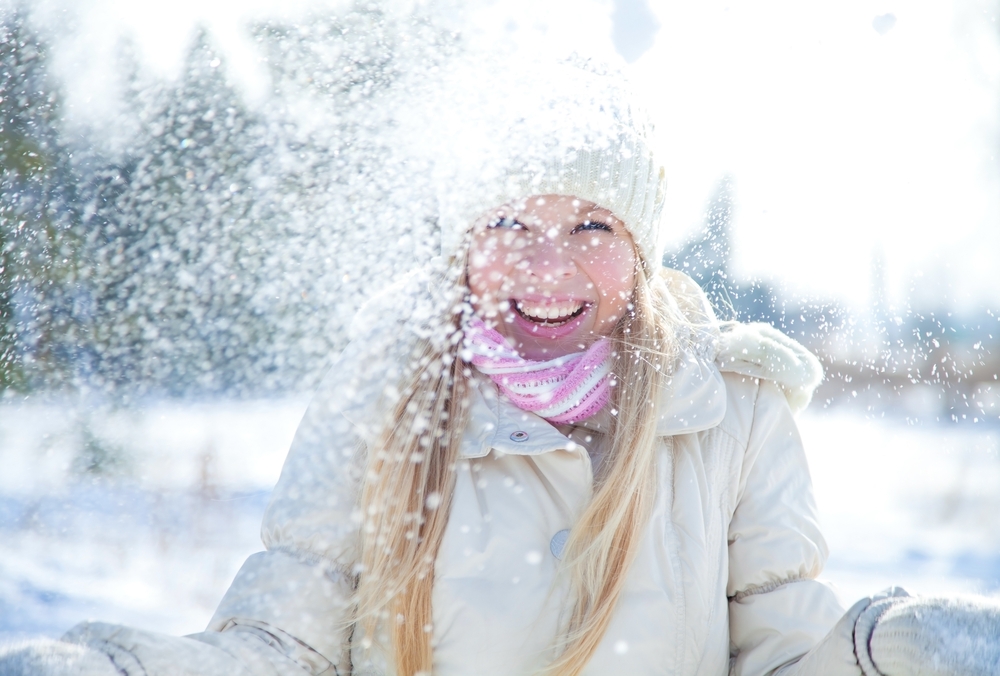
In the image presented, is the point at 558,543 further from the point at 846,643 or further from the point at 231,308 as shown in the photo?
the point at 231,308

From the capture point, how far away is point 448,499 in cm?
136

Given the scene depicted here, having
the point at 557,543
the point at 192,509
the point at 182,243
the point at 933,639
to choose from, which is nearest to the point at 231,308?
the point at 182,243

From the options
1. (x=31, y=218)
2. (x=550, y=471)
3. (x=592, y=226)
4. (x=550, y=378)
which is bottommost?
(x=550, y=471)

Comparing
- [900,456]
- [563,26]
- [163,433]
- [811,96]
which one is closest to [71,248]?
[163,433]

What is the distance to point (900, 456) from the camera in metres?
4.23

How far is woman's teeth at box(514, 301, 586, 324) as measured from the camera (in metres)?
1.50

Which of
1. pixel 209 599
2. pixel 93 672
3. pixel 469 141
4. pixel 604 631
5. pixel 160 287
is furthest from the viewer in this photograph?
pixel 160 287

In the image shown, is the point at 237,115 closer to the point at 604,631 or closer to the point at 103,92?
the point at 103,92

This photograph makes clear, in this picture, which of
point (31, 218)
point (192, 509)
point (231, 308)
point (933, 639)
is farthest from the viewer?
point (231, 308)

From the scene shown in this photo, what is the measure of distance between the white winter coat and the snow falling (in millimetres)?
1245

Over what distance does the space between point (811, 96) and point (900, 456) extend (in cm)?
202

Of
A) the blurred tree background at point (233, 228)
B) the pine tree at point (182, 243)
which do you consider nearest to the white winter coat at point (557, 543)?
the blurred tree background at point (233, 228)

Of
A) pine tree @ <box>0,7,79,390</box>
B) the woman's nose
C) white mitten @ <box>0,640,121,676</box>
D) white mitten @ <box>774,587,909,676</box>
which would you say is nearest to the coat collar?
the woman's nose

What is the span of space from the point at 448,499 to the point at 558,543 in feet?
0.68
